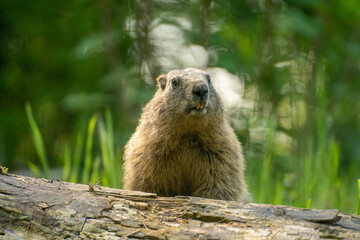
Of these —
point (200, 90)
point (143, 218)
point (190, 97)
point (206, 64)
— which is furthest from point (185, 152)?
point (206, 64)

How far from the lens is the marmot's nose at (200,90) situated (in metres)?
4.43

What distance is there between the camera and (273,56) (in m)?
9.16

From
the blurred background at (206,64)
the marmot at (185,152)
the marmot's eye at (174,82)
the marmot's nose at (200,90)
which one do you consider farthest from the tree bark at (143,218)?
the blurred background at (206,64)

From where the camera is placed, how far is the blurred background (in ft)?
26.3

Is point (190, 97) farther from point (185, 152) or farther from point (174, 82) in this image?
point (185, 152)

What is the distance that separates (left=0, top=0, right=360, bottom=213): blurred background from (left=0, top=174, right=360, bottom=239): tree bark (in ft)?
11.9

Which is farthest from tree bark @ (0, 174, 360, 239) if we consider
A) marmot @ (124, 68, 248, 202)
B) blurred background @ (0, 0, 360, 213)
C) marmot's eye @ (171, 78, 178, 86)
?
blurred background @ (0, 0, 360, 213)

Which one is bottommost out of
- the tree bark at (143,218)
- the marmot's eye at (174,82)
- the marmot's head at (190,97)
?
the tree bark at (143,218)

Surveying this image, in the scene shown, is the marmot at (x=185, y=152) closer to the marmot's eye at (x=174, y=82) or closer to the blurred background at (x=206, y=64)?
the marmot's eye at (x=174, y=82)

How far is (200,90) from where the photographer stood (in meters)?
4.43

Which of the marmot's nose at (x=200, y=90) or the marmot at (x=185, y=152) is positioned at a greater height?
the marmot's nose at (x=200, y=90)

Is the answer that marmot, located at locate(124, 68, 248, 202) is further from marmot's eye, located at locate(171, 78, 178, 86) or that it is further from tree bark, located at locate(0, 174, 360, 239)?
tree bark, located at locate(0, 174, 360, 239)

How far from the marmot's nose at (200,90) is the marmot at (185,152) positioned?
Answer: 159 millimetres

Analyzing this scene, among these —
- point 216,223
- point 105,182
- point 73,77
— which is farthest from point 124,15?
point 216,223
